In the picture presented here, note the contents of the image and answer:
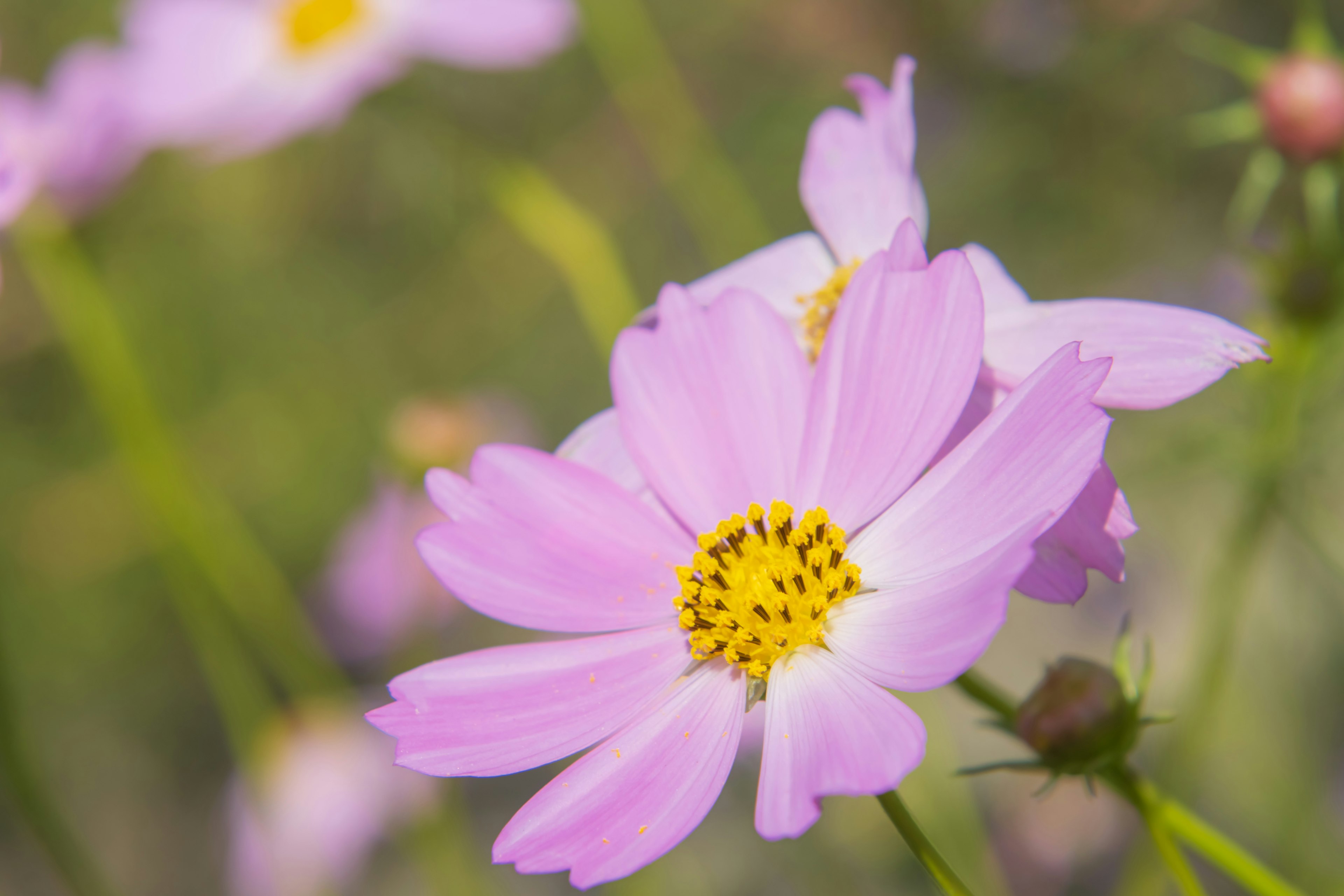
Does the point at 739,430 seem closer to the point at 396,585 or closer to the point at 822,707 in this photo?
the point at 822,707

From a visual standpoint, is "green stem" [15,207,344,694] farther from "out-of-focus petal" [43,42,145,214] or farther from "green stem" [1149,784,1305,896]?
"green stem" [1149,784,1305,896]

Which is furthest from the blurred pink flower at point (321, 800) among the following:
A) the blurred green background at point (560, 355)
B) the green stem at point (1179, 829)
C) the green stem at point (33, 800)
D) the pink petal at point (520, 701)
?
the green stem at point (1179, 829)

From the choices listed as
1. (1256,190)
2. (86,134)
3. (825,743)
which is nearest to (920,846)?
(825,743)

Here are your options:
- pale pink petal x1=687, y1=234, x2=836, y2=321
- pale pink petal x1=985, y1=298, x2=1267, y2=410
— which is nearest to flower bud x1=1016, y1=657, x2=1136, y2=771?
pale pink petal x1=985, y1=298, x2=1267, y2=410

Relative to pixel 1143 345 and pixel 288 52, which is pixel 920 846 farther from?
pixel 288 52

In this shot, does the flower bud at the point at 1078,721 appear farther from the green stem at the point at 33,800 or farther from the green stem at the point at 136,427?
the green stem at the point at 136,427
